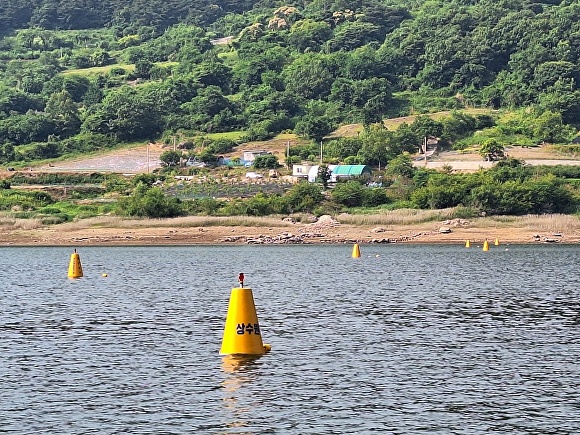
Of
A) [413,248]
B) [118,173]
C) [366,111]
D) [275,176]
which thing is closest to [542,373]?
[413,248]

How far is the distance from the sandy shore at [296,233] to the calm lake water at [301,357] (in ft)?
130

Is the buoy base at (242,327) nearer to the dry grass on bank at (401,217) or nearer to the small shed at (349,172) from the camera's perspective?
the dry grass on bank at (401,217)

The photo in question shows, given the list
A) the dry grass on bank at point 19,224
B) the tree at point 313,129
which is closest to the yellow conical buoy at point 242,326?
the dry grass on bank at point 19,224

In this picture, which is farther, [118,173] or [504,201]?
[118,173]

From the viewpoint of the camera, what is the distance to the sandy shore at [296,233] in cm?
10200

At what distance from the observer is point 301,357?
32000 millimetres

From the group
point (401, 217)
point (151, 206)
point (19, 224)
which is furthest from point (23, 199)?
point (401, 217)

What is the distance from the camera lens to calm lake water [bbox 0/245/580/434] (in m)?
24.3

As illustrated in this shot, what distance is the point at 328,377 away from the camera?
28.9 metres

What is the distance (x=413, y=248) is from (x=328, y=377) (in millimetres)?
67922

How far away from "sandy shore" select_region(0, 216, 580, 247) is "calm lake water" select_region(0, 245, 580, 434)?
39.7 meters

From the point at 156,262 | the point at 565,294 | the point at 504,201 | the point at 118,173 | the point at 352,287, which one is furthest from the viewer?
the point at 118,173

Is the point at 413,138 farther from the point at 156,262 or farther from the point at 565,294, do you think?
the point at 565,294

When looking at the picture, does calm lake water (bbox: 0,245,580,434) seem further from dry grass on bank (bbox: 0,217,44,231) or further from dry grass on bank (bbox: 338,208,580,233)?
dry grass on bank (bbox: 0,217,44,231)
